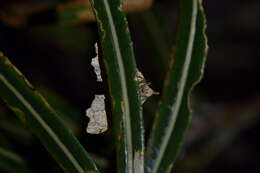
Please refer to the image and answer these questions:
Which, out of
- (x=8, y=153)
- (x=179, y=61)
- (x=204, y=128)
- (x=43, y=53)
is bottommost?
(x=43, y=53)

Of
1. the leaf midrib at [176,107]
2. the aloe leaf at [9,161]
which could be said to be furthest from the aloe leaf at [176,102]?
the aloe leaf at [9,161]

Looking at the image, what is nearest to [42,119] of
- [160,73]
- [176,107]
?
[176,107]

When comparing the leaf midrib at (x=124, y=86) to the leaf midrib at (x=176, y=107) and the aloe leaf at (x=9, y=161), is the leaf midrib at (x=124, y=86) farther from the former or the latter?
the aloe leaf at (x=9, y=161)

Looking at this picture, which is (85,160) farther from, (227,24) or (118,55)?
(227,24)

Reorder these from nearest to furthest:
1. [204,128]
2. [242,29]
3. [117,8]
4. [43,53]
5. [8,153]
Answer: [117,8], [8,153], [204,128], [43,53], [242,29]

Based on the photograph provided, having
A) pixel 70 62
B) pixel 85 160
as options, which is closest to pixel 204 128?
pixel 85 160

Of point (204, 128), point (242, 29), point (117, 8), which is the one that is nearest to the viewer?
point (117, 8)
